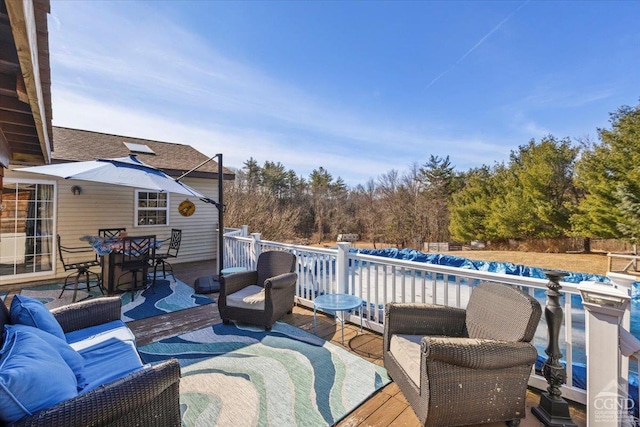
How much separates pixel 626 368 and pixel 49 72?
4361mm

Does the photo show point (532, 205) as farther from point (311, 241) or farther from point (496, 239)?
point (311, 241)

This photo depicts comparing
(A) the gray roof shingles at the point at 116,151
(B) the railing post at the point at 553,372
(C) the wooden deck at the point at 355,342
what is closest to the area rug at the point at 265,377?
(C) the wooden deck at the point at 355,342

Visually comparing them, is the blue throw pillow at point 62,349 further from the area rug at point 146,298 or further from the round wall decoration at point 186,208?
the round wall decoration at point 186,208

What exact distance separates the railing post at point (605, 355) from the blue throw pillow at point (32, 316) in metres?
3.70

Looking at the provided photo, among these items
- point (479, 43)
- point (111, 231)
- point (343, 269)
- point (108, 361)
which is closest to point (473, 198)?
point (479, 43)

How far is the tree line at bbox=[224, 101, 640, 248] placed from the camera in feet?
40.1

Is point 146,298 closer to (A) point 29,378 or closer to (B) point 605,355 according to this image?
(A) point 29,378

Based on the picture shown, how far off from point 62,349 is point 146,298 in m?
3.64

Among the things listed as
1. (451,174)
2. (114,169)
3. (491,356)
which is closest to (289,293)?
(491,356)

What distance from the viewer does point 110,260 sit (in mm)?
5105

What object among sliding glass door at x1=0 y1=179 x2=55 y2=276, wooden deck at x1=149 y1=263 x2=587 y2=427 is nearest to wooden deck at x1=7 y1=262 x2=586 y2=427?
wooden deck at x1=149 y1=263 x2=587 y2=427

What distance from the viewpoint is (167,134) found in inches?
424

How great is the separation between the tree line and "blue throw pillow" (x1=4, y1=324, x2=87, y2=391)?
10.4m

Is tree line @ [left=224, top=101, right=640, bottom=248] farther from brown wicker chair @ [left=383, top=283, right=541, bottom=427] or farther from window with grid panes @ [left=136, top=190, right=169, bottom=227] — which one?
brown wicker chair @ [left=383, top=283, right=541, bottom=427]
